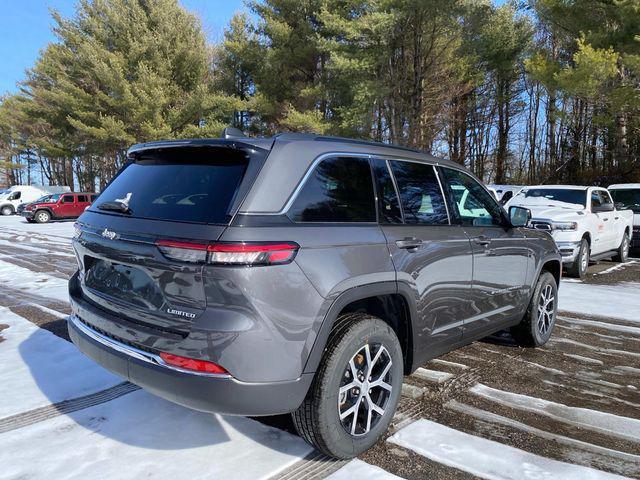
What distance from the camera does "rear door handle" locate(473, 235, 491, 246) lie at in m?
3.61

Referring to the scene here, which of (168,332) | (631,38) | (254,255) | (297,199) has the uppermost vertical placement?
(631,38)

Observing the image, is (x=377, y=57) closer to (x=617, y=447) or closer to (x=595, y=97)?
(x=595, y=97)

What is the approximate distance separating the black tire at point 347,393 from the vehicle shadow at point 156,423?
0.29m

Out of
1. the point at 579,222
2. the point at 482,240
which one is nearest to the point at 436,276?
the point at 482,240

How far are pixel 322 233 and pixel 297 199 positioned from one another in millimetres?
223

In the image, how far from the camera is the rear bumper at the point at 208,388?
218 centimetres

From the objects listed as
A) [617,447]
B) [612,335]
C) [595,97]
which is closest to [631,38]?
[595,97]

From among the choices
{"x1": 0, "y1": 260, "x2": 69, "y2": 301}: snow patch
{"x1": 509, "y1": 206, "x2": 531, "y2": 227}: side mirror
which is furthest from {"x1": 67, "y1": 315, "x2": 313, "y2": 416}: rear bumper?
{"x1": 0, "y1": 260, "x2": 69, "y2": 301}: snow patch

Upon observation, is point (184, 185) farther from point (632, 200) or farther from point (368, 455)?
point (632, 200)

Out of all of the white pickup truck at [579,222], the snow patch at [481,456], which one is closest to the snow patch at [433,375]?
the snow patch at [481,456]

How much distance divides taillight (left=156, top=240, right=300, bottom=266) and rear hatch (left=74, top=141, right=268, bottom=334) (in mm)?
12

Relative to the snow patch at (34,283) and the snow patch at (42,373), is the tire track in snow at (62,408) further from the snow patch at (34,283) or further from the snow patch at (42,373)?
the snow patch at (34,283)

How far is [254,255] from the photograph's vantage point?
7.22 ft

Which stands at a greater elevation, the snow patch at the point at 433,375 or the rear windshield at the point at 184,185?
the rear windshield at the point at 184,185
